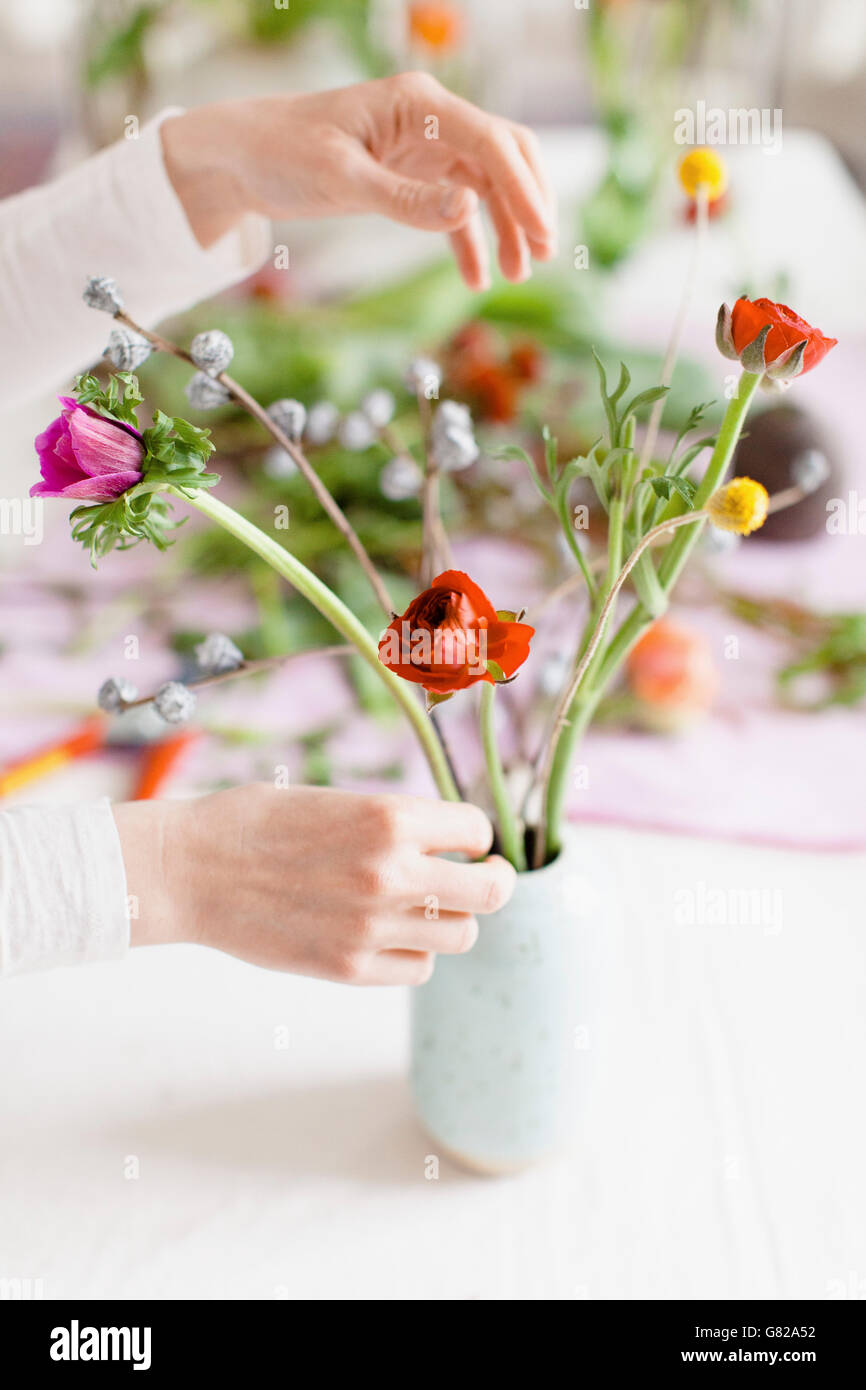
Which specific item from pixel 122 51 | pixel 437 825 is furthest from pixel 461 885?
pixel 122 51

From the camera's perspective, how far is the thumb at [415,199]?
0.52 m

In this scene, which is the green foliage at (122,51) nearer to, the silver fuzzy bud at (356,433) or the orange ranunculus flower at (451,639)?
the silver fuzzy bud at (356,433)

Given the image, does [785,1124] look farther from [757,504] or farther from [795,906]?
[757,504]

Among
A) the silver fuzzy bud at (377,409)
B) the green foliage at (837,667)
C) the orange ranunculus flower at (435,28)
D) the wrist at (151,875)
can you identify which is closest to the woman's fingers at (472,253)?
the silver fuzzy bud at (377,409)

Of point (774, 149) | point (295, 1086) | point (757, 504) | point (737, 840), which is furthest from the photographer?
point (774, 149)

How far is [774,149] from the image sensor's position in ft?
5.84

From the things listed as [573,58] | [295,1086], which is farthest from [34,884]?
[573,58]

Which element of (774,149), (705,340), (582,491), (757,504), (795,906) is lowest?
(795,906)

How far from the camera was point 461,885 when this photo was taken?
0.45m

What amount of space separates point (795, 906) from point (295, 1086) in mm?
308

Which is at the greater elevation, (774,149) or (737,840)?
(774,149)

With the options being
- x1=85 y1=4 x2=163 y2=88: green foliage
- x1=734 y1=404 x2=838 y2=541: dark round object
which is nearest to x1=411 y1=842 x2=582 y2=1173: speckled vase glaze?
x1=734 y1=404 x2=838 y2=541: dark round object

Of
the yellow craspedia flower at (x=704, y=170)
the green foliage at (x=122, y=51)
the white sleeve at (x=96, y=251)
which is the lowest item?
the yellow craspedia flower at (x=704, y=170)

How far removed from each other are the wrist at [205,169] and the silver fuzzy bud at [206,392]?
0.21m
